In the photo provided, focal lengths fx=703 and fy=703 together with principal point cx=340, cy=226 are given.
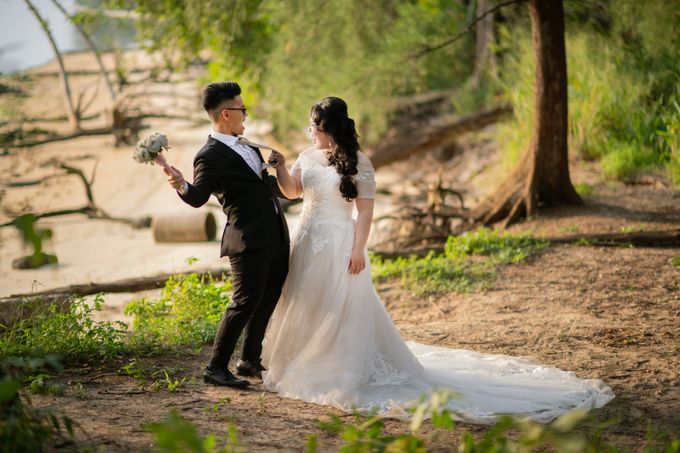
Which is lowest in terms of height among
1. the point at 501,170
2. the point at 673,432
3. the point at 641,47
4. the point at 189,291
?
the point at 673,432

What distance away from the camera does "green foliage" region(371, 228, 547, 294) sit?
700cm

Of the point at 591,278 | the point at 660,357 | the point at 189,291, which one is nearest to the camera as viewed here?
the point at 660,357

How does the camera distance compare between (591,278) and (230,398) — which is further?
(591,278)

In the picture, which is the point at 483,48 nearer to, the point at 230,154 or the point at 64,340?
the point at 230,154

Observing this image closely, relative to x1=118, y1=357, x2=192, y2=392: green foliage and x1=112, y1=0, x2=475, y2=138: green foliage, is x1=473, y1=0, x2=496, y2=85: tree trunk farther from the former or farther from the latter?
x1=118, y1=357, x2=192, y2=392: green foliage

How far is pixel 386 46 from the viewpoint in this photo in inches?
466

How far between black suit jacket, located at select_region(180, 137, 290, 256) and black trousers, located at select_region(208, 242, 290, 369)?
0.08 meters

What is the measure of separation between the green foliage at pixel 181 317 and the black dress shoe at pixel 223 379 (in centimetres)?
97

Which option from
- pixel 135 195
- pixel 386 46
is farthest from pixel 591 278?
pixel 135 195

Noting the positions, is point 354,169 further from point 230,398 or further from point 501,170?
point 501,170

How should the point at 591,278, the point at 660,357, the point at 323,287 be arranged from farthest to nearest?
1. the point at 591,278
2. the point at 660,357
3. the point at 323,287

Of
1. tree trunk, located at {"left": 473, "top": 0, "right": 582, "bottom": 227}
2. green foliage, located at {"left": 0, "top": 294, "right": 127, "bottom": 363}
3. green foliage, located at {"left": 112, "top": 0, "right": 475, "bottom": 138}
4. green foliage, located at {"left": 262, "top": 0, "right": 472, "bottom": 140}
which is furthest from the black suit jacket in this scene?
green foliage, located at {"left": 262, "top": 0, "right": 472, "bottom": 140}

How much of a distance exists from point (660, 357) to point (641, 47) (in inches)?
273

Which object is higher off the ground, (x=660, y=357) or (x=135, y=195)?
(x=135, y=195)
